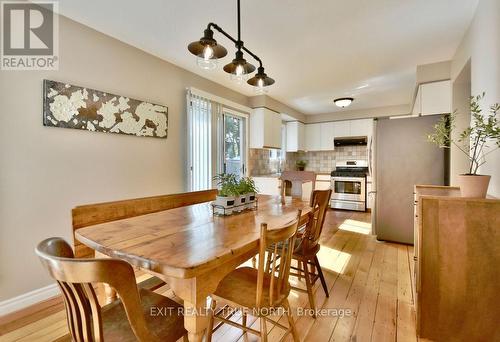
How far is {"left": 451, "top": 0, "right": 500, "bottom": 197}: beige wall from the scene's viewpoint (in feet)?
5.30

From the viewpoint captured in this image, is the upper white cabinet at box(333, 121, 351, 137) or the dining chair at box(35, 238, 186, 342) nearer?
the dining chair at box(35, 238, 186, 342)

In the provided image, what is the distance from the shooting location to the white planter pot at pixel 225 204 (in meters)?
1.64

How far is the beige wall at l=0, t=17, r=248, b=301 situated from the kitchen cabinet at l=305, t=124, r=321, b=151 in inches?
168

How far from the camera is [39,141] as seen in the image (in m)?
1.99

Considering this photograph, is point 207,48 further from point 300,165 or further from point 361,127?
point 300,165

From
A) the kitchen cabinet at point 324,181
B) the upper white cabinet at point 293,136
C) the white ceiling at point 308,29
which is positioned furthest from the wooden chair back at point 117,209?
the kitchen cabinet at point 324,181

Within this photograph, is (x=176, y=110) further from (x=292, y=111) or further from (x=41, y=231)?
(x=292, y=111)

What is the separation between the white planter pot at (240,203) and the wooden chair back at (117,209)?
732mm

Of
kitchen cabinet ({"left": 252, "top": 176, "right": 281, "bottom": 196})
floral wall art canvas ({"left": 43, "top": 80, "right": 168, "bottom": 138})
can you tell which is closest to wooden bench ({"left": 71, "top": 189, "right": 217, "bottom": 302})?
floral wall art canvas ({"left": 43, "top": 80, "right": 168, "bottom": 138})

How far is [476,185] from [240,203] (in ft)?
4.88

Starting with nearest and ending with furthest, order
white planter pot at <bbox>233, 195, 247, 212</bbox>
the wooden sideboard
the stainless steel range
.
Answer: the wooden sideboard → white planter pot at <bbox>233, 195, 247, 212</bbox> → the stainless steel range

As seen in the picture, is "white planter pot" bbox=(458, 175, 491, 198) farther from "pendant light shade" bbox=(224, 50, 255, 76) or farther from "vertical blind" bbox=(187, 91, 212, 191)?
"vertical blind" bbox=(187, 91, 212, 191)

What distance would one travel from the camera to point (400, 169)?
3189 millimetres

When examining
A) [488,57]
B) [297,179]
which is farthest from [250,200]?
[488,57]
